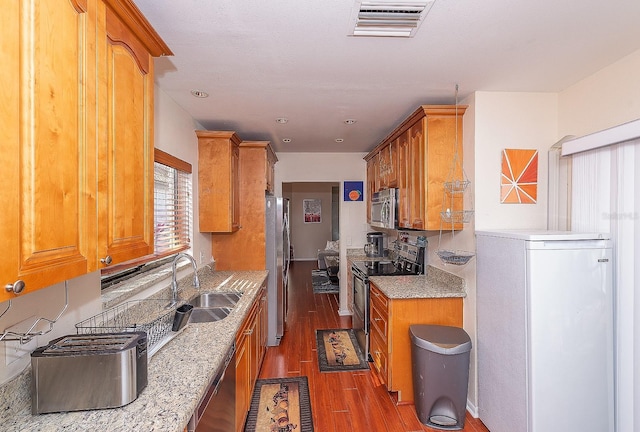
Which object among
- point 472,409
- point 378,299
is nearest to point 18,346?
point 378,299

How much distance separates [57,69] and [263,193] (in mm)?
2806

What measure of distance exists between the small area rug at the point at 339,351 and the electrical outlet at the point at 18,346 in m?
2.50

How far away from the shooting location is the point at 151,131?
1.51m

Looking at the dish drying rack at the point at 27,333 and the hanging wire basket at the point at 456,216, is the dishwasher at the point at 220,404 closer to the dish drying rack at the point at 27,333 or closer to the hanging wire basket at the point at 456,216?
the dish drying rack at the point at 27,333

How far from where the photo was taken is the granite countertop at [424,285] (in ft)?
8.61

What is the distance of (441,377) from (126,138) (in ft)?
7.87

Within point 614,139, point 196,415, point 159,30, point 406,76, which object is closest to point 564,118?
point 614,139

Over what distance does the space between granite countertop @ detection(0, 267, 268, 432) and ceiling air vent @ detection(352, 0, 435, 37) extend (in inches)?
68.9

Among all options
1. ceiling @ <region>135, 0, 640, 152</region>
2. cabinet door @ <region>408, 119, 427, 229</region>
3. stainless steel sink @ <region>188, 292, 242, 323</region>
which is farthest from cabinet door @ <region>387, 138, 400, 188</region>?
stainless steel sink @ <region>188, 292, 242, 323</region>

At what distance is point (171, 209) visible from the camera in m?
2.76

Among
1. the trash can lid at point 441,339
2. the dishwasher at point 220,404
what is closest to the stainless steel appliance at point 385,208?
the trash can lid at point 441,339

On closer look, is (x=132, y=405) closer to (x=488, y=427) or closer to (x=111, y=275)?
(x=111, y=275)

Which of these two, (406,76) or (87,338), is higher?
(406,76)

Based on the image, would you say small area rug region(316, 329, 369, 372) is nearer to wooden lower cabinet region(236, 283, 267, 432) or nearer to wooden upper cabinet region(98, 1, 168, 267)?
A: wooden lower cabinet region(236, 283, 267, 432)
